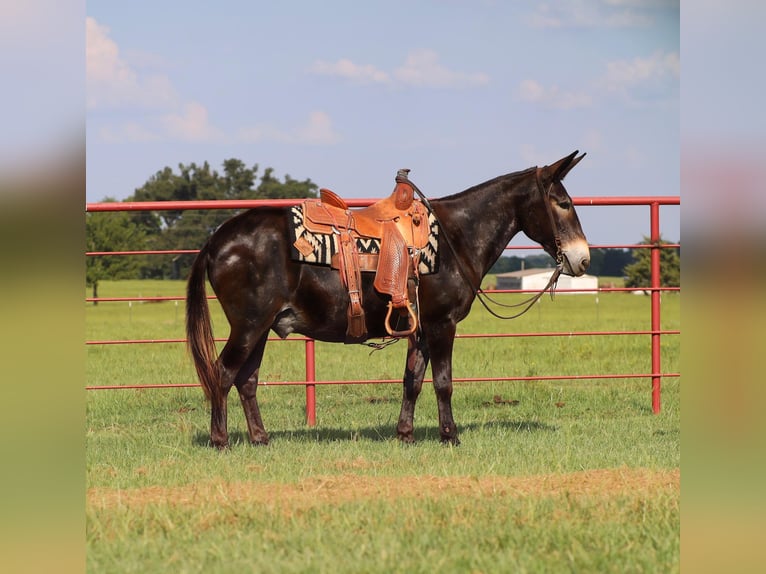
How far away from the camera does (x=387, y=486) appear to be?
15.2 ft

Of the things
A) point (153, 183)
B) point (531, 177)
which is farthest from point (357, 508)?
point (153, 183)

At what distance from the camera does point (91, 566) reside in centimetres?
349

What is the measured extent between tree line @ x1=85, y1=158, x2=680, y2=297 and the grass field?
82.0 ft

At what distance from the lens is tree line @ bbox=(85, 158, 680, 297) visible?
54.6 m

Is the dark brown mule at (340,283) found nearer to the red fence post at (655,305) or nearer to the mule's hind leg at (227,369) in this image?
the mule's hind leg at (227,369)

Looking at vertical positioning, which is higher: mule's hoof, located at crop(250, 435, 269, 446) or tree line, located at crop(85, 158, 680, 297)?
tree line, located at crop(85, 158, 680, 297)

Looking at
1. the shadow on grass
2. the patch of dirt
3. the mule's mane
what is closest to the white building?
the shadow on grass

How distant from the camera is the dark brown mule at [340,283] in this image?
5.95 metres

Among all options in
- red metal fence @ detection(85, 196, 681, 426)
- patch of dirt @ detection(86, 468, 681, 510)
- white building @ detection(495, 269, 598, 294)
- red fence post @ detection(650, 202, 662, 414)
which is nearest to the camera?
patch of dirt @ detection(86, 468, 681, 510)

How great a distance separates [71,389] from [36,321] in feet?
0.48

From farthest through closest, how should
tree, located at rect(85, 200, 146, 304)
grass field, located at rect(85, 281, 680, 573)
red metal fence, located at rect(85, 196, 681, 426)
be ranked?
tree, located at rect(85, 200, 146, 304)
red metal fence, located at rect(85, 196, 681, 426)
grass field, located at rect(85, 281, 680, 573)

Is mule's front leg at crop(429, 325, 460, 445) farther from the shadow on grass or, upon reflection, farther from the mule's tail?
the mule's tail

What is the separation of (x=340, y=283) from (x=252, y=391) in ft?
3.34

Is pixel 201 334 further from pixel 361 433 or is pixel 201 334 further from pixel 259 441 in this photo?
pixel 361 433
